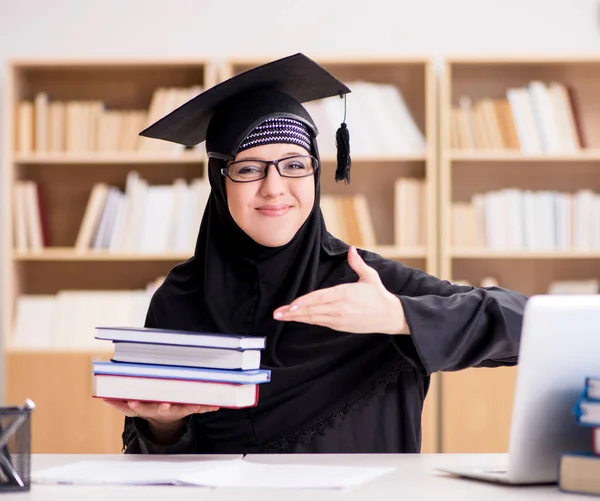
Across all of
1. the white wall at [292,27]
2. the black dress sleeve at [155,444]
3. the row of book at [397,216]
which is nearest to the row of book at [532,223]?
the row of book at [397,216]

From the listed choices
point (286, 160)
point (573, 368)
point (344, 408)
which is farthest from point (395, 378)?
point (573, 368)

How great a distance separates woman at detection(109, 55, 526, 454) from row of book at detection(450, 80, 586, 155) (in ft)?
7.56

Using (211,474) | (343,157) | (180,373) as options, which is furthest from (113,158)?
(211,474)

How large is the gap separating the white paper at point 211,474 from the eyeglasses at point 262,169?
0.60 m

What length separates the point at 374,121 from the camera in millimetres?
4250

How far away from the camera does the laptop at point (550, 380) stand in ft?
4.05

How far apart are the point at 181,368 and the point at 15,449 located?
298mm

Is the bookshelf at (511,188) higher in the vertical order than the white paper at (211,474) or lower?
higher

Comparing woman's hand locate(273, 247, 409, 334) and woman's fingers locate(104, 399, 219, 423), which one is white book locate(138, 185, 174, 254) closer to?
woman's fingers locate(104, 399, 219, 423)

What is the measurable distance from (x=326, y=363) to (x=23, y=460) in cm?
77

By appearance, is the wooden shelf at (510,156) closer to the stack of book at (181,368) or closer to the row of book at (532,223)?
the row of book at (532,223)

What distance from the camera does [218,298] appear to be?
1.94 meters

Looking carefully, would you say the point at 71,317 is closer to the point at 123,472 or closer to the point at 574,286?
the point at 574,286

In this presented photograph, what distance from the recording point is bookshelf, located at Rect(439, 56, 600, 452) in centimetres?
405
